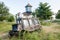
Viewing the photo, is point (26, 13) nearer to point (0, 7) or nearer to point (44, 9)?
point (44, 9)

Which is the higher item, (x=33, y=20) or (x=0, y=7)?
(x=0, y=7)

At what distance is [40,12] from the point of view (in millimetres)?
38750

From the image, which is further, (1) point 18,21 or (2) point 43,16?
(2) point 43,16

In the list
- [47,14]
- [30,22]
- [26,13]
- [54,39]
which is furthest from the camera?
[47,14]

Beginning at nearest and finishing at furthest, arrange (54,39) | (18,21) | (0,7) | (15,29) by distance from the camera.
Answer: (54,39) < (15,29) < (18,21) < (0,7)

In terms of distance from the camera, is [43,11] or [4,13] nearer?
[43,11]

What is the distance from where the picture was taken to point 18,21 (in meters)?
13.4

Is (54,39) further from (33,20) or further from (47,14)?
(47,14)

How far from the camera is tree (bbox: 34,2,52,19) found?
3828cm

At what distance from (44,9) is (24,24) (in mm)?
26269

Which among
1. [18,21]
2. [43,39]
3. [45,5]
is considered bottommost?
[43,39]

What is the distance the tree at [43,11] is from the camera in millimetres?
38281

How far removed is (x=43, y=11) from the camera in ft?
127

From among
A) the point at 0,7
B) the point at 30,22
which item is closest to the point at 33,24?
the point at 30,22
